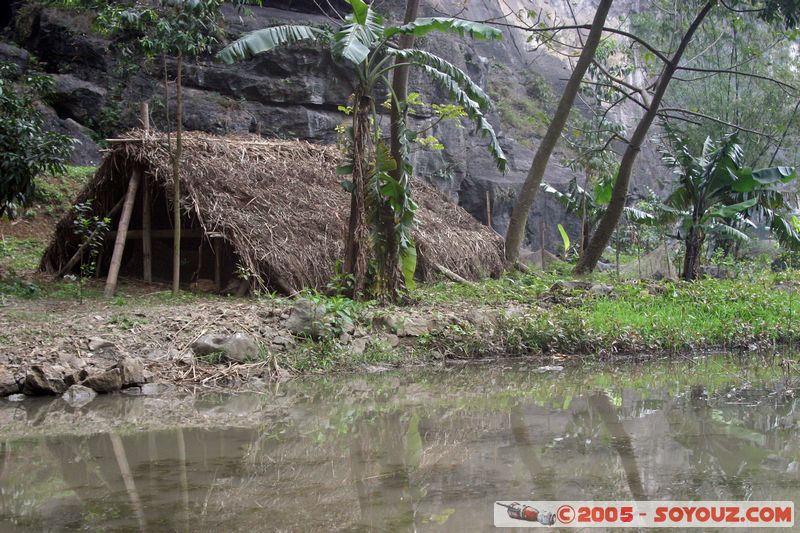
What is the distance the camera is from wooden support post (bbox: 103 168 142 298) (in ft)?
30.6

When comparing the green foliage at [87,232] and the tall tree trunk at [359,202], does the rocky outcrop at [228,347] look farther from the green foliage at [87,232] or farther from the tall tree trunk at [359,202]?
the green foliage at [87,232]

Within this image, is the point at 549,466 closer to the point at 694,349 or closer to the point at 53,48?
the point at 694,349

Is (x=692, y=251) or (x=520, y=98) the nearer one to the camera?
(x=692, y=251)

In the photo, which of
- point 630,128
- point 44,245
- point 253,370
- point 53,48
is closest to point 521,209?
point 253,370

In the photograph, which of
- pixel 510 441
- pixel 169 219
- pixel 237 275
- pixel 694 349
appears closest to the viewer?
pixel 510 441

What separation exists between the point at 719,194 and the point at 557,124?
10.7 ft

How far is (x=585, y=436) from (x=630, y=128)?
2752cm

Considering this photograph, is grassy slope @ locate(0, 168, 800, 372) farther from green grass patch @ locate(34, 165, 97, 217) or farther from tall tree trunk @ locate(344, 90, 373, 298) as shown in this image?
green grass patch @ locate(34, 165, 97, 217)

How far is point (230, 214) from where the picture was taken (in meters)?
9.77

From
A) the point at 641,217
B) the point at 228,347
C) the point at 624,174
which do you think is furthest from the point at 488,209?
the point at 228,347

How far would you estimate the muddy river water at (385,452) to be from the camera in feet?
10.5

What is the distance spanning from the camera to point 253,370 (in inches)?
271

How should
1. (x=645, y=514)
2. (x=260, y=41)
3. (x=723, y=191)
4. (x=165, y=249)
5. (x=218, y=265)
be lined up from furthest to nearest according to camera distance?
(x=723, y=191)
(x=165, y=249)
(x=218, y=265)
(x=260, y=41)
(x=645, y=514)

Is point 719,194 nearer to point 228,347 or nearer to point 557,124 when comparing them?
point 557,124
